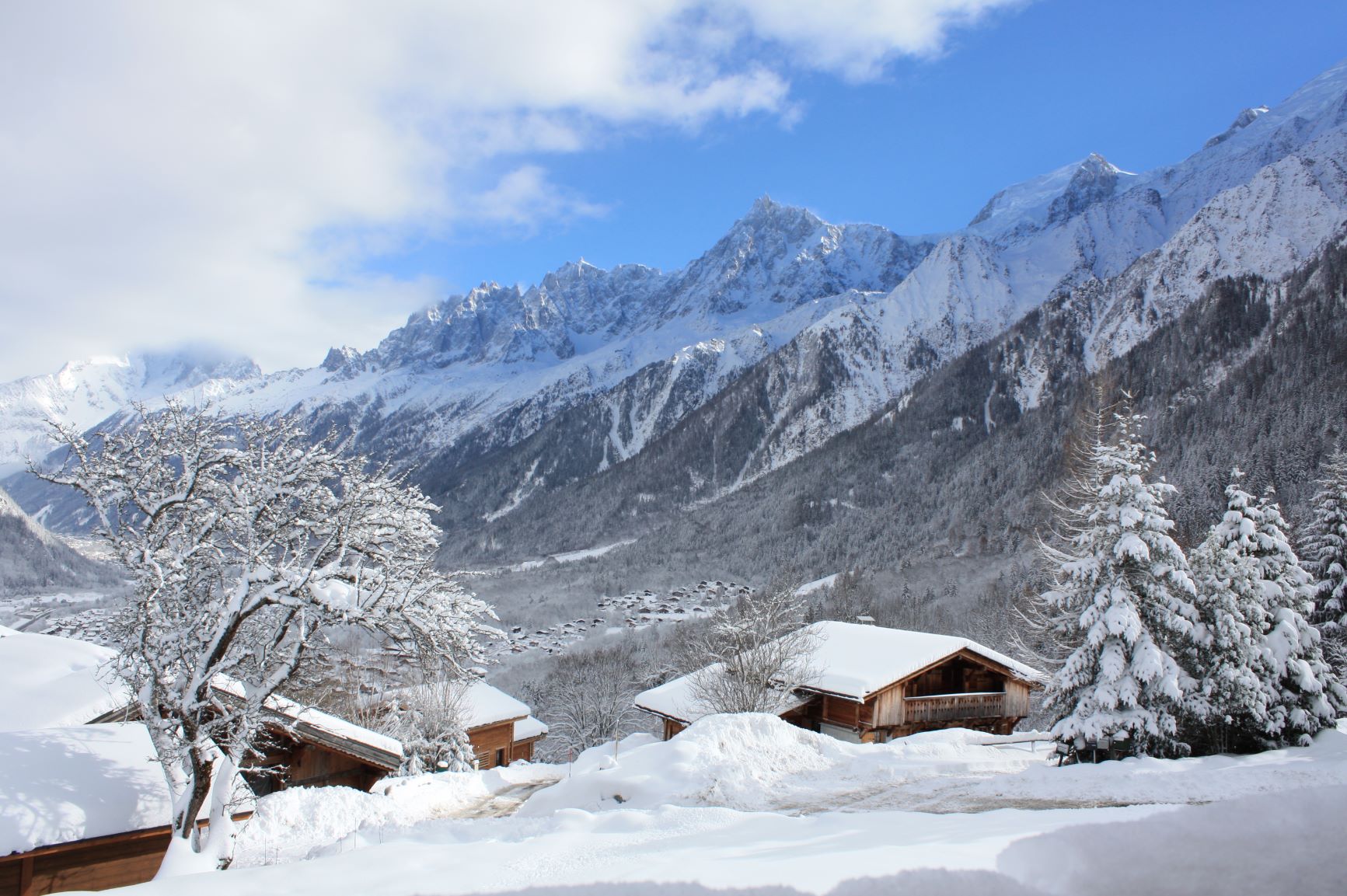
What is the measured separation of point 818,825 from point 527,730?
2861cm

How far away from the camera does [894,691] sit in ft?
87.5

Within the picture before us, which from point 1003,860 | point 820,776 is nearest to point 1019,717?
point 820,776

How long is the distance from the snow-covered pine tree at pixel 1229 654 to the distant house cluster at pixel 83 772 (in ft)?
63.0

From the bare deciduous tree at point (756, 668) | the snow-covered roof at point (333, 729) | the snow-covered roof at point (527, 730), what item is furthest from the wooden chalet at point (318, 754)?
the snow-covered roof at point (527, 730)

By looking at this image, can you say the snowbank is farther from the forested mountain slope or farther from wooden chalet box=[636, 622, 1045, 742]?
the forested mountain slope

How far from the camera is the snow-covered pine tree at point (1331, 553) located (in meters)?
23.3

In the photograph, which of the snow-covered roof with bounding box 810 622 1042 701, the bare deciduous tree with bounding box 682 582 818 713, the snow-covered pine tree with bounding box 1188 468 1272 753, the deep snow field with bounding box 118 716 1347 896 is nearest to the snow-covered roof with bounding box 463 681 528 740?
the deep snow field with bounding box 118 716 1347 896

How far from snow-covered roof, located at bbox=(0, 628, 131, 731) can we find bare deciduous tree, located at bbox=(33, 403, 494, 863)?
3696mm

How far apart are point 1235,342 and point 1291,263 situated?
25.9 metres

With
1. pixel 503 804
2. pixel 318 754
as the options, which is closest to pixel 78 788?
pixel 318 754

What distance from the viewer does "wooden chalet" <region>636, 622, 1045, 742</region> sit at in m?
26.1

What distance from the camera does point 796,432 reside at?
180500mm

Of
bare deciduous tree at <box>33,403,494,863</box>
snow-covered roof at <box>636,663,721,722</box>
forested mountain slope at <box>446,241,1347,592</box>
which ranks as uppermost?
forested mountain slope at <box>446,241,1347,592</box>

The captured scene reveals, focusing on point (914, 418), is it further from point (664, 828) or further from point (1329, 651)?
point (664, 828)
